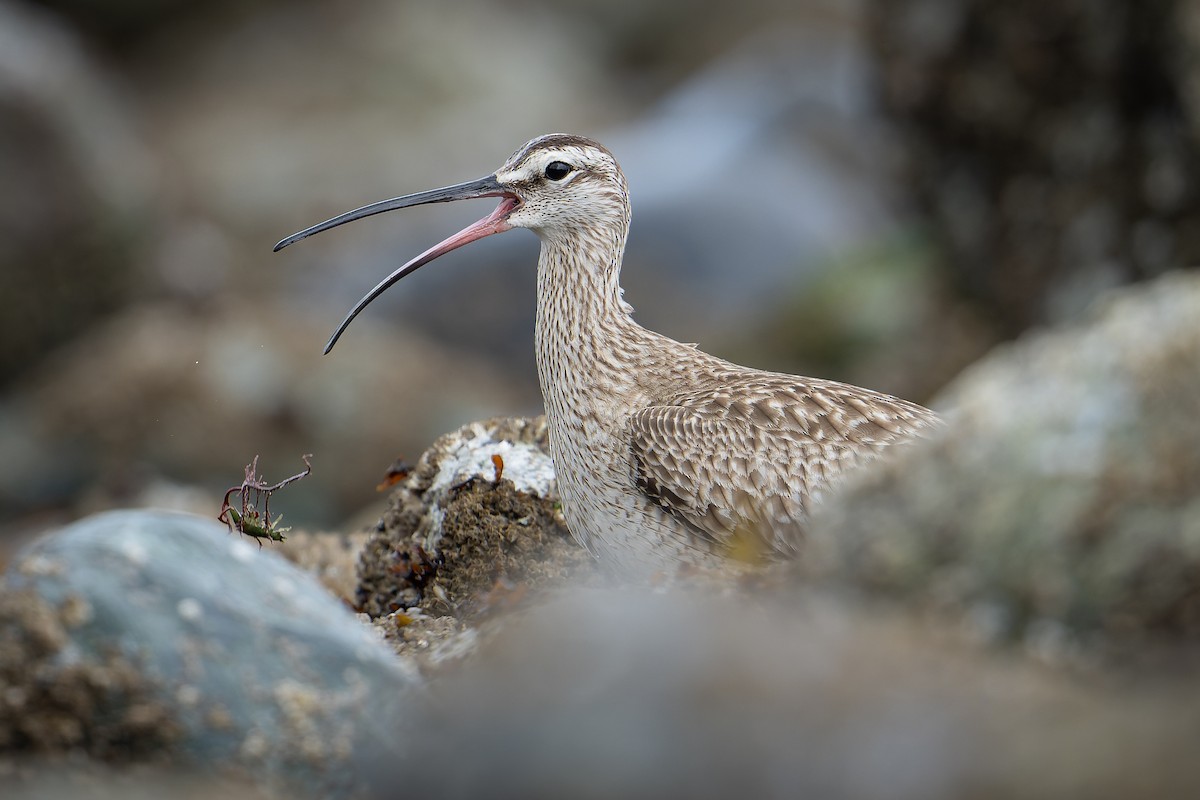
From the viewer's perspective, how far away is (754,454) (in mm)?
7215

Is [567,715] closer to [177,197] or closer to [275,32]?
[177,197]

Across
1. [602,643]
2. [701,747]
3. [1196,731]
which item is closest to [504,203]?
[602,643]

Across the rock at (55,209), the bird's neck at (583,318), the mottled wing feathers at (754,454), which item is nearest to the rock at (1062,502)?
the mottled wing feathers at (754,454)

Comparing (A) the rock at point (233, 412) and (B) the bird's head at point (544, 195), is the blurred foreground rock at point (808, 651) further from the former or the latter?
(A) the rock at point (233, 412)

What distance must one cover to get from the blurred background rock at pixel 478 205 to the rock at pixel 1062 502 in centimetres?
962

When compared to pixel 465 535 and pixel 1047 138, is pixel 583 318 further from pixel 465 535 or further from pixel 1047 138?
pixel 1047 138

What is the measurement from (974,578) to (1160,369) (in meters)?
0.92

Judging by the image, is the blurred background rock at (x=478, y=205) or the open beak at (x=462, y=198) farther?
the blurred background rock at (x=478, y=205)

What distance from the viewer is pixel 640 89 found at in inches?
1444

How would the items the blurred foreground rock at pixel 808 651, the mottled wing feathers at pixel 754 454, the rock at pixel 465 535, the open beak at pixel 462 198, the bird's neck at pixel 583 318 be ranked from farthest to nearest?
the open beak at pixel 462 198 → the bird's neck at pixel 583 318 → the rock at pixel 465 535 → the mottled wing feathers at pixel 754 454 → the blurred foreground rock at pixel 808 651

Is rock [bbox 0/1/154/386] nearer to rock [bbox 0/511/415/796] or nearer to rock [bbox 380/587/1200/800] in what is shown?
rock [bbox 0/511/415/796]

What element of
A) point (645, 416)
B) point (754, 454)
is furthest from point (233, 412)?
point (754, 454)

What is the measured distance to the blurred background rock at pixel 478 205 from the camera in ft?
51.1

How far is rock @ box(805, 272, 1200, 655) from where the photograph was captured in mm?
4262
